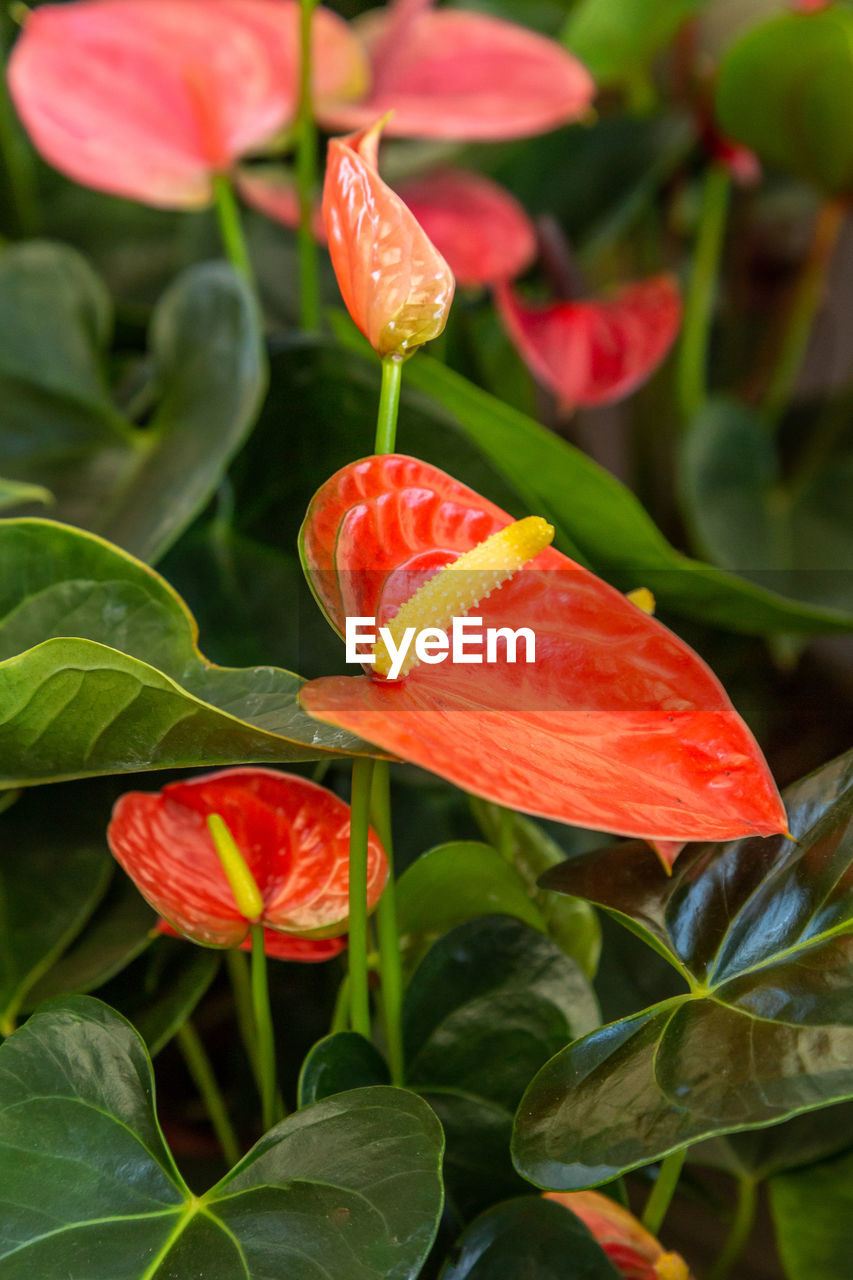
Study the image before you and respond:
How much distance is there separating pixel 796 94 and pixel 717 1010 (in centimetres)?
70

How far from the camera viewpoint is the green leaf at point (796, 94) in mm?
736

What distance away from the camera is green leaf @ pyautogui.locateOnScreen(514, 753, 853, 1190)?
0.29 metres

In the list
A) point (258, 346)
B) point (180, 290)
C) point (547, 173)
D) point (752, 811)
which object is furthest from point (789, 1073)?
point (547, 173)

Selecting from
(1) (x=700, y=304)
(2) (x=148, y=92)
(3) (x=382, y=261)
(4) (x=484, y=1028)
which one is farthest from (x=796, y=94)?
(4) (x=484, y=1028)

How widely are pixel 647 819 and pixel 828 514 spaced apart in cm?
73

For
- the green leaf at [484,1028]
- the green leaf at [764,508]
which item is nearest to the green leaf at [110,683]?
the green leaf at [484,1028]

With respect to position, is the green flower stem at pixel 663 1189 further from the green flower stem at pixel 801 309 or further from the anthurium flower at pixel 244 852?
the green flower stem at pixel 801 309

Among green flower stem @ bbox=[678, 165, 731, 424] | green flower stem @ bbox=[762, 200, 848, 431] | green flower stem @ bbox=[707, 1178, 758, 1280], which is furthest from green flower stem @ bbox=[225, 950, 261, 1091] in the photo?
green flower stem @ bbox=[762, 200, 848, 431]

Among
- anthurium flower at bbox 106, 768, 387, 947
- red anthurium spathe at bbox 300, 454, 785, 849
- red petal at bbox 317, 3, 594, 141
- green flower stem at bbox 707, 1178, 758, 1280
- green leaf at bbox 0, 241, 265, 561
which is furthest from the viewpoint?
red petal at bbox 317, 3, 594, 141

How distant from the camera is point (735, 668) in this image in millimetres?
794

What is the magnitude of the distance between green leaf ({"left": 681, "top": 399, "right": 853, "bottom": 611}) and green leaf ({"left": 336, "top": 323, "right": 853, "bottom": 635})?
0.58ft

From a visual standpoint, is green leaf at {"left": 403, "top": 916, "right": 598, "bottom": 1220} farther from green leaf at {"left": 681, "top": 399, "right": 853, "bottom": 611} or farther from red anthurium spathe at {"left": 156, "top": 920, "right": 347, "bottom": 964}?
green leaf at {"left": 681, "top": 399, "right": 853, "bottom": 611}

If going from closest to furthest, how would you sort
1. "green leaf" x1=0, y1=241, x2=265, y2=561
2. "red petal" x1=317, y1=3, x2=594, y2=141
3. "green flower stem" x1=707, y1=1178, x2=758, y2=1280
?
"green flower stem" x1=707, y1=1178, x2=758, y2=1280
"green leaf" x1=0, y1=241, x2=265, y2=561
"red petal" x1=317, y1=3, x2=594, y2=141

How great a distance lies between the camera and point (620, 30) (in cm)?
86
